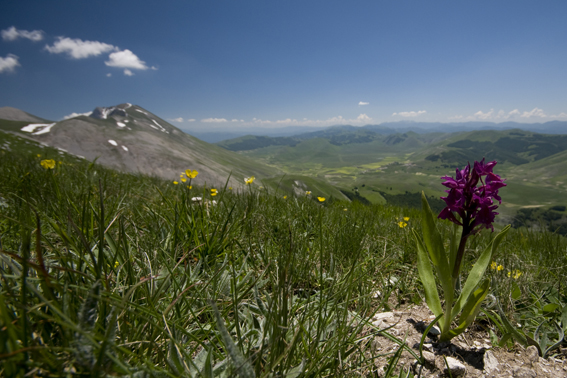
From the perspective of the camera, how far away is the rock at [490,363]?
Answer: 1542mm

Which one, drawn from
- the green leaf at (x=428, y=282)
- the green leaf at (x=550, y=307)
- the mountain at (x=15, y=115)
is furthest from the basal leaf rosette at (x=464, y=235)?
the mountain at (x=15, y=115)

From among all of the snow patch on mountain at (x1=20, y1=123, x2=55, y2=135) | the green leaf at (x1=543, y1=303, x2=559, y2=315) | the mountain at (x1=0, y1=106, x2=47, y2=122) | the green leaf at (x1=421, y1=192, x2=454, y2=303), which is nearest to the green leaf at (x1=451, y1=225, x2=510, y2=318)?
the green leaf at (x1=421, y1=192, x2=454, y2=303)

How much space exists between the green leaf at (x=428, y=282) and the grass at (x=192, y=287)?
8.8 inches

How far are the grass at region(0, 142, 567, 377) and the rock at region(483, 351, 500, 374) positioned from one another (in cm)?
61

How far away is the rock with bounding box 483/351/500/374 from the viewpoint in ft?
5.06

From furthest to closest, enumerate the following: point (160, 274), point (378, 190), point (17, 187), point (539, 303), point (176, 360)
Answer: point (378, 190)
point (17, 187)
point (539, 303)
point (160, 274)
point (176, 360)

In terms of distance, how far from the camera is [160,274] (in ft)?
6.19

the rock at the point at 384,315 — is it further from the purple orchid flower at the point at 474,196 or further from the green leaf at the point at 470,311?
the purple orchid flower at the point at 474,196

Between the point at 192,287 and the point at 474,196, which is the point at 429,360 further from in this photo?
the point at 192,287

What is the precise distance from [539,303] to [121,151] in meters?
79.7

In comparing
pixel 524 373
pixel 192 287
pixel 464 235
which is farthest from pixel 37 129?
pixel 524 373

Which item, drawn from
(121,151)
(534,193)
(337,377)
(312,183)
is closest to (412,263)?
(337,377)

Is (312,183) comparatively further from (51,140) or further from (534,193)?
(534,193)

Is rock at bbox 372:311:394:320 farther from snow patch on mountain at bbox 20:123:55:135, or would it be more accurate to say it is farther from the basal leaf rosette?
snow patch on mountain at bbox 20:123:55:135
